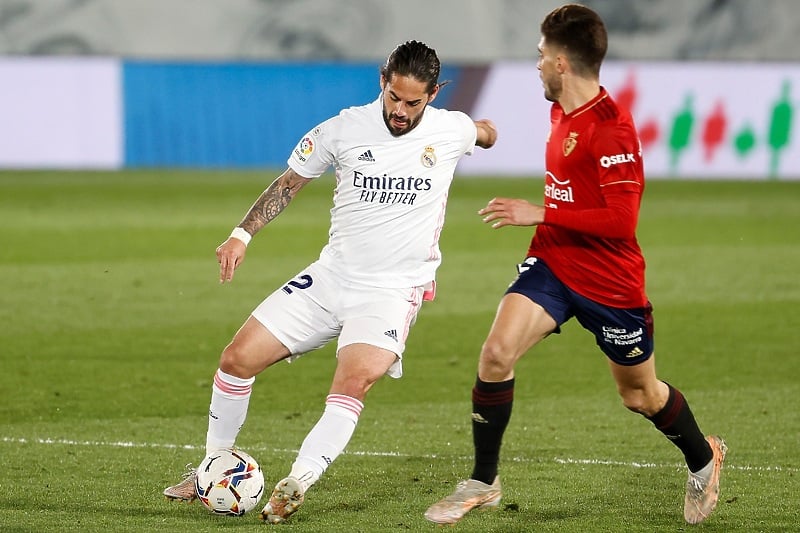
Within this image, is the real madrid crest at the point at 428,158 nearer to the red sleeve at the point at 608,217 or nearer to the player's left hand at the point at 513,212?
the player's left hand at the point at 513,212

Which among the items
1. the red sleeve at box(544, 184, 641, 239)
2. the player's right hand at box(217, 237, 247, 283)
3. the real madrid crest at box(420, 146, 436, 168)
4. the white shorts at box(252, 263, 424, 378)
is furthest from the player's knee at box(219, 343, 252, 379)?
the red sleeve at box(544, 184, 641, 239)

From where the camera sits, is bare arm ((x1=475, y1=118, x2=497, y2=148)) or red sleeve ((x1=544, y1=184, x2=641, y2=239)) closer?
red sleeve ((x1=544, y1=184, x2=641, y2=239))

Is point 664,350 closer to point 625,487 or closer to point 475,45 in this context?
point 625,487

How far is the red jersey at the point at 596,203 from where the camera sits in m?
5.44

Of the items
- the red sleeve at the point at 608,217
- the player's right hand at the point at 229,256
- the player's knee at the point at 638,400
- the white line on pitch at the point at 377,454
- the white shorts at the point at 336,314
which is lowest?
the white line on pitch at the point at 377,454

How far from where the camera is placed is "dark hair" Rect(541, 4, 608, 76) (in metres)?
5.64

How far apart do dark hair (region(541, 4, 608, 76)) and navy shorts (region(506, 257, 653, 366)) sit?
2.81ft

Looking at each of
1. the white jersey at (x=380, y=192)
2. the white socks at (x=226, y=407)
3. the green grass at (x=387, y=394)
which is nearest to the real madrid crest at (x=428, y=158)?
the white jersey at (x=380, y=192)

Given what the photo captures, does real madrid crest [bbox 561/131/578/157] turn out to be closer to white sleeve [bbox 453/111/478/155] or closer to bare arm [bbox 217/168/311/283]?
white sleeve [bbox 453/111/478/155]

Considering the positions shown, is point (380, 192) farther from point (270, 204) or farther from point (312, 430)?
point (312, 430)

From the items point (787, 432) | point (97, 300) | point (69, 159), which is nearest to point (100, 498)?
point (787, 432)

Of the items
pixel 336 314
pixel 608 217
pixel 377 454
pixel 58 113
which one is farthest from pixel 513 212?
pixel 58 113

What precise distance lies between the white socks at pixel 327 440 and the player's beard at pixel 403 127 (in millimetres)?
1117

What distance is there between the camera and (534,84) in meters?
26.5
